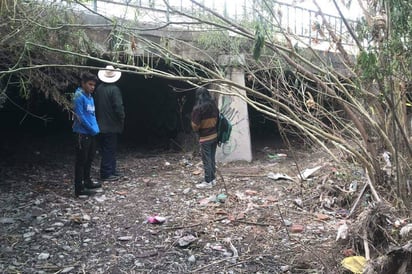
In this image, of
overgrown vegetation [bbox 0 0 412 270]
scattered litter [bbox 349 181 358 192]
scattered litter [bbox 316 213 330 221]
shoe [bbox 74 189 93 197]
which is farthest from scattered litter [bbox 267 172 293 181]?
shoe [bbox 74 189 93 197]

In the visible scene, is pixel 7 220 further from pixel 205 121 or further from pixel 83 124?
pixel 205 121

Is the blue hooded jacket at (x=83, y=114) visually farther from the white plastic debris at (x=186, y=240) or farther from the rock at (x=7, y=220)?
the white plastic debris at (x=186, y=240)

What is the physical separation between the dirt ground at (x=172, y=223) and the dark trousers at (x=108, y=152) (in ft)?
0.93

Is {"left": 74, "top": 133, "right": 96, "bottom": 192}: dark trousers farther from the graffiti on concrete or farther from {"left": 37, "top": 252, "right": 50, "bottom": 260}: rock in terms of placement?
the graffiti on concrete

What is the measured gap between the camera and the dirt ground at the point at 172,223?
11.9 feet

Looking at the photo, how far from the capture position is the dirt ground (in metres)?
3.64

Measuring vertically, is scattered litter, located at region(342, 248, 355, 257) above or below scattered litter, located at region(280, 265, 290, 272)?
above

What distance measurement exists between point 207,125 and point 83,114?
170 cm

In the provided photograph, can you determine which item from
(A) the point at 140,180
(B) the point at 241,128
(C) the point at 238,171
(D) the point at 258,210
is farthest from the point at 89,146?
(B) the point at 241,128

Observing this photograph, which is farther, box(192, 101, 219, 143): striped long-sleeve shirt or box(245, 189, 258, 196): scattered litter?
box(192, 101, 219, 143): striped long-sleeve shirt

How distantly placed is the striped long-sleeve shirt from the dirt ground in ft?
2.52

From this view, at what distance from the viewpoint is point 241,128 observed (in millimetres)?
7938

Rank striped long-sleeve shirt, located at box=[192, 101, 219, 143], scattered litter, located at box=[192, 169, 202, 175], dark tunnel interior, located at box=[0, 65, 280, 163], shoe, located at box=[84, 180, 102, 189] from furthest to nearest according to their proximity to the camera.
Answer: dark tunnel interior, located at box=[0, 65, 280, 163]
scattered litter, located at box=[192, 169, 202, 175]
striped long-sleeve shirt, located at box=[192, 101, 219, 143]
shoe, located at box=[84, 180, 102, 189]

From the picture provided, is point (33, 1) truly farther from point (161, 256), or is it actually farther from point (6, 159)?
point (6, 159)
